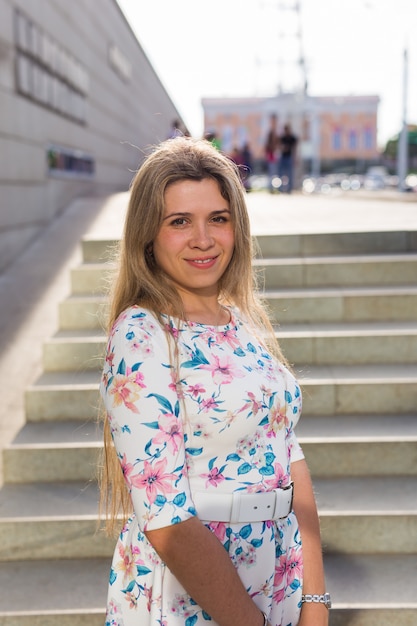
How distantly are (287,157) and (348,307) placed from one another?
39.1 ft

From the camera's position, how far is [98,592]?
Result: 322 centimetres

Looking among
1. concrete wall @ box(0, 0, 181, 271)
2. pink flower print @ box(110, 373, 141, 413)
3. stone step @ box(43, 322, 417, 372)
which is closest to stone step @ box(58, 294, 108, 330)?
stone step @ box(43, 322, 417, 372)

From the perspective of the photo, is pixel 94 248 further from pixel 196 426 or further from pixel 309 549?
pixel 196 426

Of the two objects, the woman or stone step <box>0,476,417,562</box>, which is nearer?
the woman

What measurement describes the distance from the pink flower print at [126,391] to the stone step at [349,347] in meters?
3.03

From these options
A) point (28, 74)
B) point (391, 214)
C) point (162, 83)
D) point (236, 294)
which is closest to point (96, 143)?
point (28, 74)

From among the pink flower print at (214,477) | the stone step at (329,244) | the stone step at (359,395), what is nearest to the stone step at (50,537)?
the stone step at (359,395)

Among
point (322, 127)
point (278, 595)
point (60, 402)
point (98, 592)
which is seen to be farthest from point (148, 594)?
point (322, 127)

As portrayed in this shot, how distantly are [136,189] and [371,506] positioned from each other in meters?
2.41

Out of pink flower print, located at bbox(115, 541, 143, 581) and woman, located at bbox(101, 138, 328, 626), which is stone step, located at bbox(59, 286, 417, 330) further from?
pink flower print, located at bbox(115, 541, 143, 581)

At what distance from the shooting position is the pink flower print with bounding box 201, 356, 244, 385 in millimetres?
1664

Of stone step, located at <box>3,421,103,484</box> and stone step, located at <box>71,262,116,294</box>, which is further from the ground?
stone step, located at <box>71,262,116,294</box>

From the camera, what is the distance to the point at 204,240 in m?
1.74

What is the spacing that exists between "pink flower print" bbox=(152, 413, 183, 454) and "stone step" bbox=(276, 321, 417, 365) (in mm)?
3022
